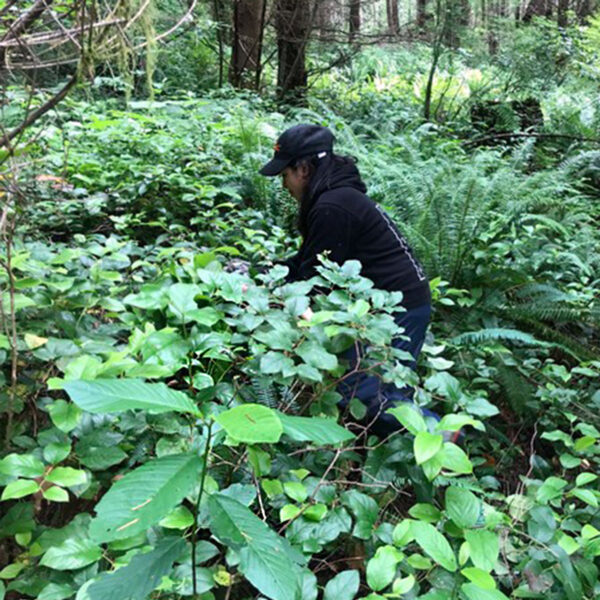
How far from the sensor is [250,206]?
14.5 feet

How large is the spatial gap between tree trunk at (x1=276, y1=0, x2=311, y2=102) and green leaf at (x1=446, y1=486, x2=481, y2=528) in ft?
25.8

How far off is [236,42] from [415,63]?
599 cm

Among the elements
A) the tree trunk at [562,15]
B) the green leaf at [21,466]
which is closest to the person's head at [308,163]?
the green leaf at [21,466]

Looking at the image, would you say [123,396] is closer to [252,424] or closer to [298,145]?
[252,424]

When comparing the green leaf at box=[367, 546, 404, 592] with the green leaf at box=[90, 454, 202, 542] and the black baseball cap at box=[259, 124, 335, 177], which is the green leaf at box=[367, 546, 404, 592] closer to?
the green leaf at box=[90, 454, 202, 542]

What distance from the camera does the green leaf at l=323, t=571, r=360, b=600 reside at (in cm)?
122

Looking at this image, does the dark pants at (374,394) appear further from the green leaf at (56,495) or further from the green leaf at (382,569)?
the green leaf at (56,495)

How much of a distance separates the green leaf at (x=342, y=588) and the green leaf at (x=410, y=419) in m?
0.39

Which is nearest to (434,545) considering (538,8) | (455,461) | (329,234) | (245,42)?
(455,461)

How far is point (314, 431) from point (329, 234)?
195cm

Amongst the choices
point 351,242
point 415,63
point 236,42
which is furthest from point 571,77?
point 351,242

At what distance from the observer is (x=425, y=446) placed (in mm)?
1348

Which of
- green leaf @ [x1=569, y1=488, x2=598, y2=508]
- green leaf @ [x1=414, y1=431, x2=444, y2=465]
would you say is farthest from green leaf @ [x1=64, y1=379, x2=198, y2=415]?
green leaf @ [x1=569, y1=488, x2=598, y2=508]

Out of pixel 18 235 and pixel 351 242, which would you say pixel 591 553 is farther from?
pixel 18 235
